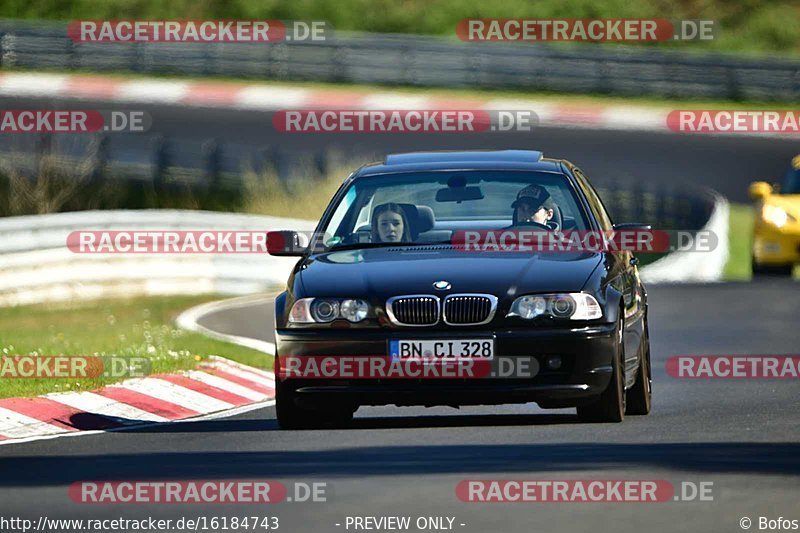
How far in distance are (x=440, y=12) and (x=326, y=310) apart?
4453 centimetres

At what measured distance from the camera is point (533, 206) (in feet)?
40.3

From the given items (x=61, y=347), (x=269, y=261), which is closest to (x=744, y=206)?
(x=269, y=261)

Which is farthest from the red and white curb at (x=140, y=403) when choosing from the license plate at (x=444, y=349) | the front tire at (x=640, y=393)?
the front tire at (x=640, y=393)

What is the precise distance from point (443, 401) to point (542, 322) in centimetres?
67

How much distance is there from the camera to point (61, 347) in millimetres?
17500

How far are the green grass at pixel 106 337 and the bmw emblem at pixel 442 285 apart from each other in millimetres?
3781

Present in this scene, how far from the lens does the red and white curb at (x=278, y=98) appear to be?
40781 mm

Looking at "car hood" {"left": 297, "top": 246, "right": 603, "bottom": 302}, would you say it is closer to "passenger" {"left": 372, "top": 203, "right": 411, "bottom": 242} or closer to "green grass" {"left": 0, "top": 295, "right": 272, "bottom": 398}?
"passenger" {"left": 372, "top": 203, "right": 411, "bottom": 242}

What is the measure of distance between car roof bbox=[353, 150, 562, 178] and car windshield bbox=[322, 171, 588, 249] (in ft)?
0.21

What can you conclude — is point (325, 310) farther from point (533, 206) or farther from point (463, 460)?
point (533, 206)

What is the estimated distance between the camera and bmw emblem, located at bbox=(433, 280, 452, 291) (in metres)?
11.1

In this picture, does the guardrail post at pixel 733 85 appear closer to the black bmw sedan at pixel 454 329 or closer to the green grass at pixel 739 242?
the green grass at pixel 739 242

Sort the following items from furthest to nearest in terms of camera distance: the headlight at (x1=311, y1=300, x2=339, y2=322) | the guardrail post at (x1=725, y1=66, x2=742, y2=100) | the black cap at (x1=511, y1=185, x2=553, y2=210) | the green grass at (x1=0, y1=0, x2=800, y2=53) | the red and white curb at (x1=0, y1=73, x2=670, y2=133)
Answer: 1. the green grass at (x1=0, y1=0, x2=800, y2=53)
2. the guardrail post at (x1=725, y1=66, x2=742, y2=100)
3. the red and white curb at (x1=0, y1=73, x2=670, y2=133)
4. the black cap at (x1=511, y1=185, x2=553, y2=210)
5. the headlight at (x1=311, y1=300, x2=339, y2=322)

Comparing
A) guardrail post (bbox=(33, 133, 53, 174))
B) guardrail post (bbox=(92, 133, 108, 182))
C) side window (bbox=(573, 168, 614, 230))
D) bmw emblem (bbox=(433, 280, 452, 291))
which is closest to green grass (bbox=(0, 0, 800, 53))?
guardrail post (bbox=(92, 133, 108, 182))
